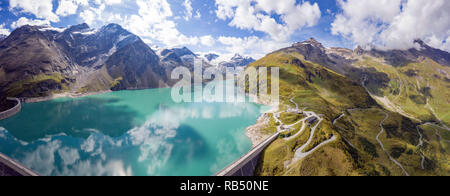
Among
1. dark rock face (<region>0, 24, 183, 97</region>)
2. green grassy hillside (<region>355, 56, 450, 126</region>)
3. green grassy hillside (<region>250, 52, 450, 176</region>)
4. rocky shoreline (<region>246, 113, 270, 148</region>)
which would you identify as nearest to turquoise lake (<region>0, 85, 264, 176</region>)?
rocky shoreline (<region>246, 113, 270, 148</region>)

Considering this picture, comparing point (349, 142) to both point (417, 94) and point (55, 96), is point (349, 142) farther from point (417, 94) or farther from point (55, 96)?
point (417, 94)

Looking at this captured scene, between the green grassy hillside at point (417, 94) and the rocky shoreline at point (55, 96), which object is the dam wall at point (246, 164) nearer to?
the rocky shoreline at point (55, 96)

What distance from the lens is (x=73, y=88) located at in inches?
5364

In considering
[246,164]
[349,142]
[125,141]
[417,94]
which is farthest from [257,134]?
[417,94]

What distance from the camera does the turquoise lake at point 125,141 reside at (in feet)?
118

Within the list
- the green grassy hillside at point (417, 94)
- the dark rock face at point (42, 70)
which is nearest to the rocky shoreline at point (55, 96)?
the dark rock face at point (42, 70)

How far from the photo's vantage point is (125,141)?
157ft

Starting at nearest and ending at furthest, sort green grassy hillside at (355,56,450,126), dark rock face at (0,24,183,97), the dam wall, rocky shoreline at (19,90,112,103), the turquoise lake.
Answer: the dam wall < the turquoise lake < rocky shoreline at (19,90,112,103) < dark rock face at (0,24,183,97) < green grassy hillside at (355,56,450,126)

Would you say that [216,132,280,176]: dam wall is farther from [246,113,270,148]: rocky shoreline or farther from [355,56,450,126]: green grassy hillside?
→ [355,56,450,126]: green grassy hillside

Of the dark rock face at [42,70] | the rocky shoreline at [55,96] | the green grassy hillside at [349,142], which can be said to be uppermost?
the dark rock face at [42,70]

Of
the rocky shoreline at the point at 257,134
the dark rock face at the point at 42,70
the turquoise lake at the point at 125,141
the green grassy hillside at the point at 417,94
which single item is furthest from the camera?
the green grassy hillside at the point at 417,94

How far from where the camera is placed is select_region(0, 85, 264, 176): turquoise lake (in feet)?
118
